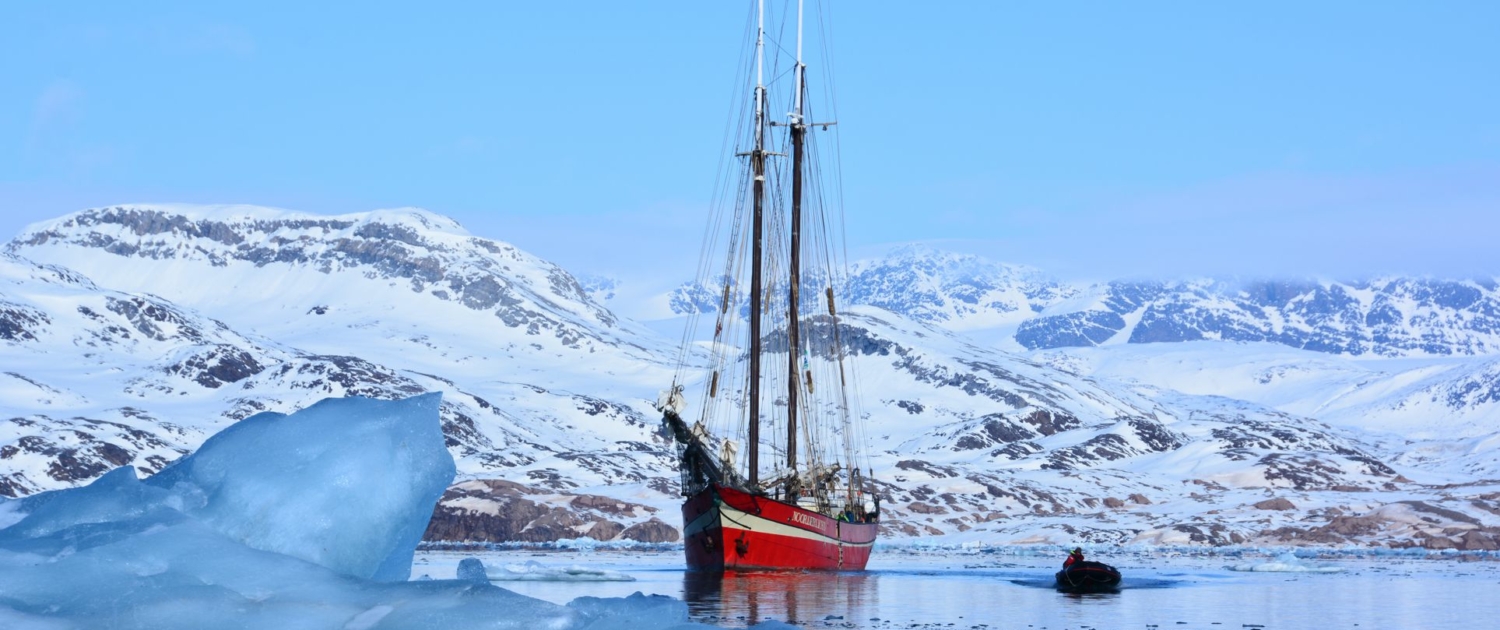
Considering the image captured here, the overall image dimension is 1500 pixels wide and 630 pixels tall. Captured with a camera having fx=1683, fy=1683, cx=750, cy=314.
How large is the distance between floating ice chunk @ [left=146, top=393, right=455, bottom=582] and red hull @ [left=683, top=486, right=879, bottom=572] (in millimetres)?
59283

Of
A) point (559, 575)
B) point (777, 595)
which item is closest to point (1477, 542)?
point (559, 575)

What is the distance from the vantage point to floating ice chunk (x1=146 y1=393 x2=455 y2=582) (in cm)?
2823

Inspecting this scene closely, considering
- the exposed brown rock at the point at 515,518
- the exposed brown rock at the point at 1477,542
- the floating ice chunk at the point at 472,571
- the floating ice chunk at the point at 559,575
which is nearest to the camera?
the floating ice chunk at the point at 472,571

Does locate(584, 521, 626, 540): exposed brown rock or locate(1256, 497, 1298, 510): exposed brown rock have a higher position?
locate(1256, 497, 1298, 510): exposed brown rock

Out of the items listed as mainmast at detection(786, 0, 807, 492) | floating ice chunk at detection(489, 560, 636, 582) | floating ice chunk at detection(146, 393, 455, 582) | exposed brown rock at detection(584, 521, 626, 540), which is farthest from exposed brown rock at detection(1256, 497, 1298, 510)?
floating ice chunk at detection(146, 393, 455, 582)

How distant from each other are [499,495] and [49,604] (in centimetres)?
16908

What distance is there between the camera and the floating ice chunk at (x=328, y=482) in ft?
92.6

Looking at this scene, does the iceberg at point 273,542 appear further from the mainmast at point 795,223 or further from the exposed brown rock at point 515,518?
the exposed brown rock at point 515,518

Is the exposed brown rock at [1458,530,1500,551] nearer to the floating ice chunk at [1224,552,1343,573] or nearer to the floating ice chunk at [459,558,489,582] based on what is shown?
the floating ice chunk at [1224,552,1343,573]

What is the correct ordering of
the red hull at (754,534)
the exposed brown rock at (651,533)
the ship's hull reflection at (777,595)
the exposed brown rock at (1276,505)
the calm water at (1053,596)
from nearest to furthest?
the ship's hull reflection at (777,595) → the calm water at (1053,596) → the red hull at (754,534) → the exposed brown rock at (651,533) → the exposed brown rock at (1276,505)

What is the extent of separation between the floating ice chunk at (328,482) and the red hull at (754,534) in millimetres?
59283

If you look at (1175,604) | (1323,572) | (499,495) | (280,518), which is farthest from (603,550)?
(280,518)

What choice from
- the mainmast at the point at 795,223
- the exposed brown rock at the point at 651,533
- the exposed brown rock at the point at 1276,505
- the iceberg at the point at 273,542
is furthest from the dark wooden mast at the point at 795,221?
the exposed brown rock at the point at 1276,505

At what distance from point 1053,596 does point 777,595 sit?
14.4 meters
